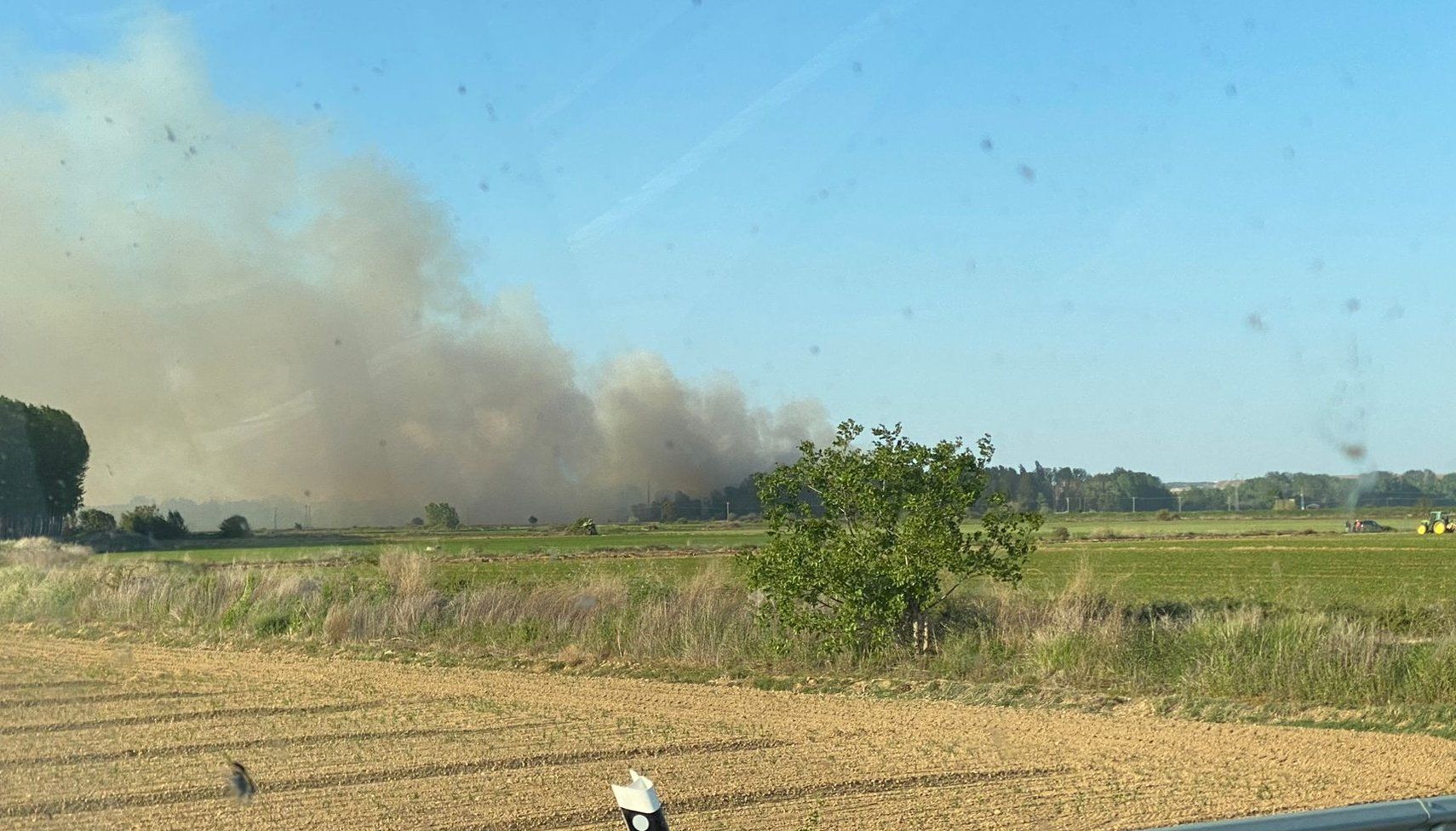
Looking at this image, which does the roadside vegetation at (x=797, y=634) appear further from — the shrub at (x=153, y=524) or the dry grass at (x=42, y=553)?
the shrub at (x=153, y=524)

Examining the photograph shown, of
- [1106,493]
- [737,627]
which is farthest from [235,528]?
[1106,493]

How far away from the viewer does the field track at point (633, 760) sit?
8.91m

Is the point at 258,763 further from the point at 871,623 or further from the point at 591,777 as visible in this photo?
the point at 871,623

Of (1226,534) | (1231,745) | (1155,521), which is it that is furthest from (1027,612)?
(1155,521)

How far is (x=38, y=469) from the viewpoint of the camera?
3981 centimetres

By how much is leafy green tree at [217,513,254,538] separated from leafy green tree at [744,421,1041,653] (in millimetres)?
33508

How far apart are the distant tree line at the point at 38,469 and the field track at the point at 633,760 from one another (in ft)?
71.6

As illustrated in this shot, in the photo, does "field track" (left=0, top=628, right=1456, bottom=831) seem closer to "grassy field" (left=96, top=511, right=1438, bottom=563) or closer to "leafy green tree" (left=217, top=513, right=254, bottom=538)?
"grassy field" (left=96, top=511, right=1438, bottom=563)

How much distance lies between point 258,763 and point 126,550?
102 feet

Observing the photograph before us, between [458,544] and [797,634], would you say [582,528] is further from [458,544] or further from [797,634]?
[797,634]

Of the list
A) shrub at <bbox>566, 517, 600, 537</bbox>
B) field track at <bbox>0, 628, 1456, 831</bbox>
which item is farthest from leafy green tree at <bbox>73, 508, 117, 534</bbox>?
shrub at <bbox>566, 517, 600, 537</bbox>

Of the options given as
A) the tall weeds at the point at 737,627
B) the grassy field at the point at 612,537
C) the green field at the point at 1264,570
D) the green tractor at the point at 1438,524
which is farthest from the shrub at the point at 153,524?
the green tractor at the point at 1438,524

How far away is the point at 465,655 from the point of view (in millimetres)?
19812

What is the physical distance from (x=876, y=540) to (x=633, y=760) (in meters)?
7.33
